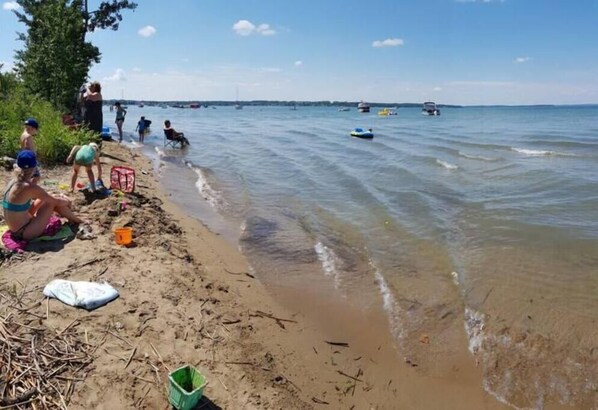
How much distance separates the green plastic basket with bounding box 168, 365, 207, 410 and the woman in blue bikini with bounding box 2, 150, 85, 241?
3.56m

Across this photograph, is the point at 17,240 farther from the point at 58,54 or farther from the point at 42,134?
the point at 58,54

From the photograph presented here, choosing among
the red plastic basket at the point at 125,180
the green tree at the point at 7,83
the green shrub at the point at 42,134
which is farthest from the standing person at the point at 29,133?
the green tree at the point at 7,83

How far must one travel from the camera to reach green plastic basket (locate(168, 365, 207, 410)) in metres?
3.70

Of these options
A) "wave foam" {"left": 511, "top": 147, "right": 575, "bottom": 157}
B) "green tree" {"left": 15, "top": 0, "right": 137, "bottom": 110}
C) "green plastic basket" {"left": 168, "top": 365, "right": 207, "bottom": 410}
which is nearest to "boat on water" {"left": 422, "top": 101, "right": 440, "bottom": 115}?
"wave foam" {"left": 511, "top": 147, "right": 575, "bottom": 157}

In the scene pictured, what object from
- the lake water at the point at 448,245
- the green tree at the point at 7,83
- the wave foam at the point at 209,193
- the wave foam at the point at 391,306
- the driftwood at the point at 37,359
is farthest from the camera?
the green tree at the point at 7,83

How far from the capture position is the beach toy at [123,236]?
21.9ft

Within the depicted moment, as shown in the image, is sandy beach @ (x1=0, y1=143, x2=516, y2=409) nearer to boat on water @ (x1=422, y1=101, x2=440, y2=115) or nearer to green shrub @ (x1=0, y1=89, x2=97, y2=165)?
green shrub @ (x1=0, y1=89, x2=97, y2=165)

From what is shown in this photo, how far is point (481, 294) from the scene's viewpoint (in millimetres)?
7035

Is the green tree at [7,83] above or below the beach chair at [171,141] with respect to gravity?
above

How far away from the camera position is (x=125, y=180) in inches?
396

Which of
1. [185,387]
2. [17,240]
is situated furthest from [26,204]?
[185,387]

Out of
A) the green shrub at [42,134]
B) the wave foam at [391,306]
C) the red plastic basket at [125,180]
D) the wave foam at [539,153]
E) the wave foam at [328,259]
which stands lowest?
the wave foam at [391,306]

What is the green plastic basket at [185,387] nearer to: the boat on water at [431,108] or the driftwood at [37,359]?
the driftwood at [37,359]

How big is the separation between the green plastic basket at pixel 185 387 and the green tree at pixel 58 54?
659 inches
